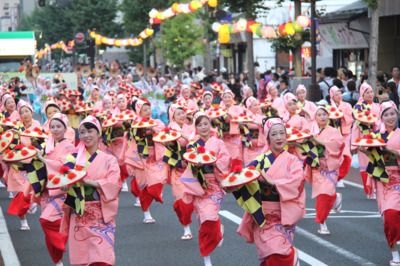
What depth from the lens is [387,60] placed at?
32906 millimetres

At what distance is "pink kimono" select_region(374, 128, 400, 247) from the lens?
1028cm

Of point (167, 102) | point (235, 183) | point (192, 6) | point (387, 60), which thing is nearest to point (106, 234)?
point (235, 183)

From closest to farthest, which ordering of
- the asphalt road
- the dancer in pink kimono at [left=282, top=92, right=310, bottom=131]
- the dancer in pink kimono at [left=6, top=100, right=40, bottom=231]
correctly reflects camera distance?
the asphalt road, the dancer in pink kimono at [left=6, top=100, right=40, bottom=231], the dancer in pink kimono at [left=282, top=92, right=310, bottom=131]

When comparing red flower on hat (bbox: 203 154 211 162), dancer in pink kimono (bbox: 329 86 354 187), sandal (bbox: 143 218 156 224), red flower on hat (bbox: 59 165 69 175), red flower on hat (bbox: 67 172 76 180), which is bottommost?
sandal (bbox: 143 218 156 224)

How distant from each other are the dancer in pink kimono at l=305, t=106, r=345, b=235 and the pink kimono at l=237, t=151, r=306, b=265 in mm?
3983

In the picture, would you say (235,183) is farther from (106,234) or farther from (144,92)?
(144,92)

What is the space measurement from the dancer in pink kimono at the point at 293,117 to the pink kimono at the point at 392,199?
13.1ft

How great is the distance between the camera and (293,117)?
15398 mm

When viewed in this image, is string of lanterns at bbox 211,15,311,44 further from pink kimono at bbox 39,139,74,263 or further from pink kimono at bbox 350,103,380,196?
pink kimono at bbox 39,139,74,263

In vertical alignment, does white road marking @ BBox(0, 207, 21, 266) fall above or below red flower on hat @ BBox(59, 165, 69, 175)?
below

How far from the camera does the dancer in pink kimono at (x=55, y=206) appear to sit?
10.3m

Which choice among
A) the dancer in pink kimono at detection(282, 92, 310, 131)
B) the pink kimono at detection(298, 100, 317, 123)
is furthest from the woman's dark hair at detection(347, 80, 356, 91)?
the pink kimono at detection(298, 100, 317, 123)

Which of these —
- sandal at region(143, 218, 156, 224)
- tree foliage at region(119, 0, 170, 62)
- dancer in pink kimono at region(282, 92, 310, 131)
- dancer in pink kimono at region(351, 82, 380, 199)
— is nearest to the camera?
sandal at region(143, 218, 156, 224)

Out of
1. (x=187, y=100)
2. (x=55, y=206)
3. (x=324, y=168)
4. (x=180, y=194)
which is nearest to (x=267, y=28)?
(x=187, y=100)
